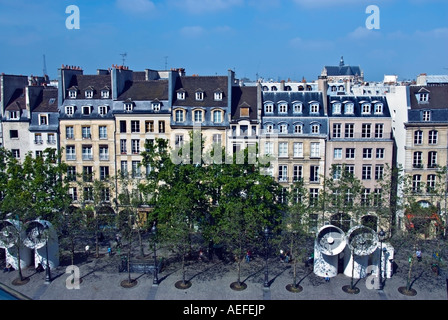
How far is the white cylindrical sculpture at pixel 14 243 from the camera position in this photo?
33844 millimetres

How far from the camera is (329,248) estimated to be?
33.7m

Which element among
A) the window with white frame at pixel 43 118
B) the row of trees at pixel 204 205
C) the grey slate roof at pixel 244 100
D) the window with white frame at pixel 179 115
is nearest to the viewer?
the row of trees at pixel 204 205

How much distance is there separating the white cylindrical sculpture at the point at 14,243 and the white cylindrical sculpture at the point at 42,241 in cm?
66

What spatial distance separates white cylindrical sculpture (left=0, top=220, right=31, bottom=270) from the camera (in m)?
33.8

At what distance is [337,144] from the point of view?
149 feet

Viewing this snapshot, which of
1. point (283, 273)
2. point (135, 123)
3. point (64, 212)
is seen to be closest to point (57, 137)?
point (135, 123)

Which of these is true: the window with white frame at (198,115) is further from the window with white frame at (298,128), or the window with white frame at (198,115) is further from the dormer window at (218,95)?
the window with white frame at (298,128)

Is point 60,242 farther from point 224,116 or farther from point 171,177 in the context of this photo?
point 224,116

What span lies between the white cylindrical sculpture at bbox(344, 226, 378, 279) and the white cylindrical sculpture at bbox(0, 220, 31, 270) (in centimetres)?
2416

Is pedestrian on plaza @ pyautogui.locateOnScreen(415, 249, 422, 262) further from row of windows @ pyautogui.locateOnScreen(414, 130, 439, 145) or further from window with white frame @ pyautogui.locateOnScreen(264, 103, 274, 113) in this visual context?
window with white frame @ pyautogui.locateOnScreen(264, 103, 274, 113)

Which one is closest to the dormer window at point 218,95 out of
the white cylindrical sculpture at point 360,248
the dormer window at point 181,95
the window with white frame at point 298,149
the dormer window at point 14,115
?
the dormer window at point 181,95

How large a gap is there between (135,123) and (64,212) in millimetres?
13343

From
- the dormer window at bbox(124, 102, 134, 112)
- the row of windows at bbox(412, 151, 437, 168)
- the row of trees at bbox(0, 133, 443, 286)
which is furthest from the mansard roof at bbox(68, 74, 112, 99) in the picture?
the row of windows at bbox(412, 151, 437, 168)

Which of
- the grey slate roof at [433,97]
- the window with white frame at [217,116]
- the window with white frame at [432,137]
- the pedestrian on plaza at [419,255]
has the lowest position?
the pedestrian on plaza at [419,255]
